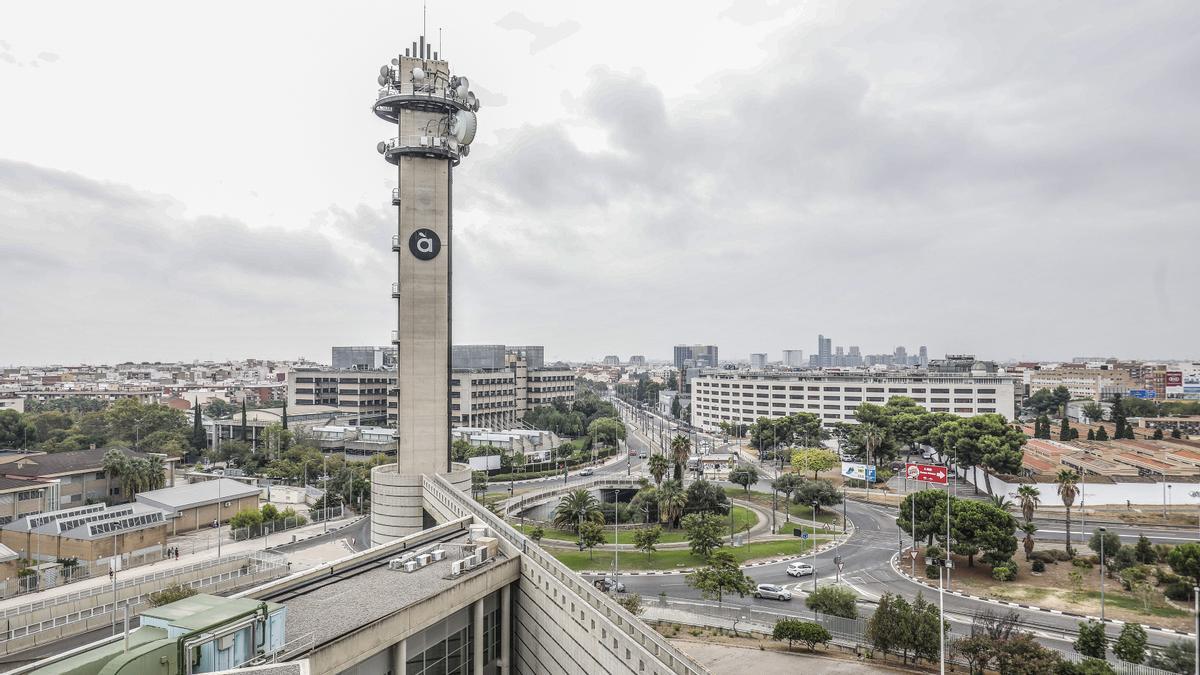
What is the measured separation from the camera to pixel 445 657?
92.5 feet

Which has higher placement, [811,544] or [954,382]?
[954,382]

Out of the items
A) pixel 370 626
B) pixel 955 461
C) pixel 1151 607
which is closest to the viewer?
pixel 370 626

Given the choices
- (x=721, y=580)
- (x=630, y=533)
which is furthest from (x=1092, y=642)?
(x=630, y=533)

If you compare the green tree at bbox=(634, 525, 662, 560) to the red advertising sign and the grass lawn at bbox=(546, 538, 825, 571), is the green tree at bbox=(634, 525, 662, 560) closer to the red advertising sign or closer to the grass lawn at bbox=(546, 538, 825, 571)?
the grass lawn at bbox=(546, 538, 825, 571)

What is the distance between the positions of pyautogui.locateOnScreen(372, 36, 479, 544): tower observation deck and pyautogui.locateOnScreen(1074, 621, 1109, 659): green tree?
4192 cm

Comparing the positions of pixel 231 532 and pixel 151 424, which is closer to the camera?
pixel 231 532

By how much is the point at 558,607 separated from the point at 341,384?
13231 centimetres

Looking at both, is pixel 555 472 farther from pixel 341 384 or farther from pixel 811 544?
pixel 341 384

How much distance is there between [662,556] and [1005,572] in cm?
2864

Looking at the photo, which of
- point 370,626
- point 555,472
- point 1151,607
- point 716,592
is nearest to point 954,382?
point 555,472

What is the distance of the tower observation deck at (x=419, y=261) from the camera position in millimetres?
52219

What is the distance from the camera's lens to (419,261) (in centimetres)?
5238

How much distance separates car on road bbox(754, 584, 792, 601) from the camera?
5041 cm

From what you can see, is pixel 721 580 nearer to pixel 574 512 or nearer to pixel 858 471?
pixel 574 512
